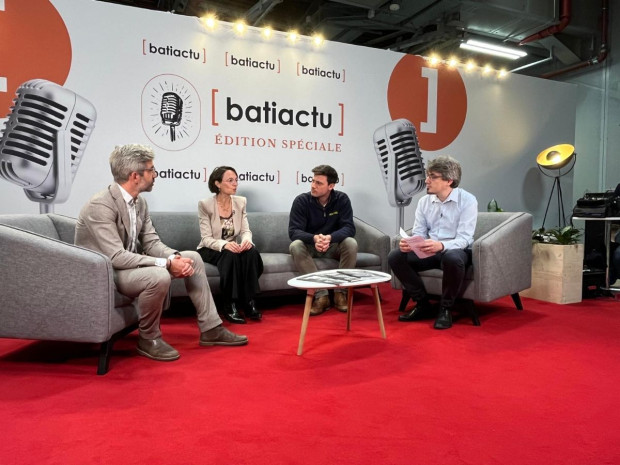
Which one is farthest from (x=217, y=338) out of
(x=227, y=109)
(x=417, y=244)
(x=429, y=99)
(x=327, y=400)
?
(x=429, y=99)

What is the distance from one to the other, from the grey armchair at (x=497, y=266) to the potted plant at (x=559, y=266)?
0.52 meters

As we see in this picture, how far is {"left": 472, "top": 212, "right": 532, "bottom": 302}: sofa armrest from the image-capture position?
3414 millimetres

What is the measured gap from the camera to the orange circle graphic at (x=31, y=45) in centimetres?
388

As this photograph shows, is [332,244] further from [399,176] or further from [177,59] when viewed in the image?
[177,59]

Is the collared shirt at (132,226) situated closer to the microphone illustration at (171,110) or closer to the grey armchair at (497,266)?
the microphone illustration at (171,110)

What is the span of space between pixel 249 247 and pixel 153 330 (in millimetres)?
1164

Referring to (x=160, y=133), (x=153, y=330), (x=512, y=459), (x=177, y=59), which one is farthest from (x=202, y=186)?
(x=512, y=459)

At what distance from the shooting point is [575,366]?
2551mm

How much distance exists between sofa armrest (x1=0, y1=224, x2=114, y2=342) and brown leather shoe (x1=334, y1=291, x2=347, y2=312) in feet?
6.37

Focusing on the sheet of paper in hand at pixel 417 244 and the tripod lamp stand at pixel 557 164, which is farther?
the tripod lamp stand at pixel 557 164

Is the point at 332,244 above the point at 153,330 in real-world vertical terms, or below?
above

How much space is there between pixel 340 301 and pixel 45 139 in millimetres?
2879

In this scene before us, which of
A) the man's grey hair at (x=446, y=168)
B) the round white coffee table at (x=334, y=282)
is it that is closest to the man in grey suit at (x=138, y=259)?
the round white coffee table at (x=334, y=282)

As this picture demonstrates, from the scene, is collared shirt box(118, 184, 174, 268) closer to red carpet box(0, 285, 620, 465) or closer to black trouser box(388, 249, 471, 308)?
red carpet box(0, 285, 620, 465)
